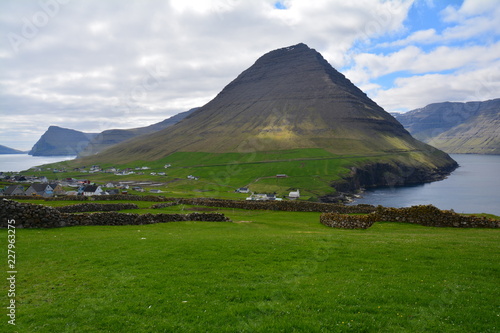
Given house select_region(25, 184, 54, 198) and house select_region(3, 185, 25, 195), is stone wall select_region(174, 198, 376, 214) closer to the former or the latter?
house select_region(3, 185, 25, 195)

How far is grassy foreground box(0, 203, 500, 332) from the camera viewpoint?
10.4 m

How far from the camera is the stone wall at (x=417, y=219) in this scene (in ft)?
102

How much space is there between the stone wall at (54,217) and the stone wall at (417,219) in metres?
18.2

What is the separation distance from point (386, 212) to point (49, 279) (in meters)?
32.5

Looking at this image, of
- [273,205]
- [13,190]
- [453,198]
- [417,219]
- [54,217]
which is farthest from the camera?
[453,198]

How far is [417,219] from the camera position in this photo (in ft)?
108

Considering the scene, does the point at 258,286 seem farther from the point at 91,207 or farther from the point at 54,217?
the point at 91,207

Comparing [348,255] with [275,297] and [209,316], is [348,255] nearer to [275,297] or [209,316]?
[275,297]

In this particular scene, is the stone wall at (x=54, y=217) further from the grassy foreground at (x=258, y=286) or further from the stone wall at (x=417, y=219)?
the stone wall at (x=417, y=219)

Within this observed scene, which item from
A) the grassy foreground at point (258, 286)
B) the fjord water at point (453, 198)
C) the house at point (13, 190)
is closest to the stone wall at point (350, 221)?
the grassy foreground at point (258, 286)

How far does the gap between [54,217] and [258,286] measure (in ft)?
79.5

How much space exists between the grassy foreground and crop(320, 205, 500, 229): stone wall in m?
11.1

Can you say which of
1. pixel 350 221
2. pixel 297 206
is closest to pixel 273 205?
pixel 297 206

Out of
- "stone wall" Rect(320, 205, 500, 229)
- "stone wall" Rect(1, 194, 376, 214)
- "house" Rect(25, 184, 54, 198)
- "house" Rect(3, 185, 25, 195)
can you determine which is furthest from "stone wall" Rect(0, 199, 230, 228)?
"house" Rect(25, 184, 54, 198)
